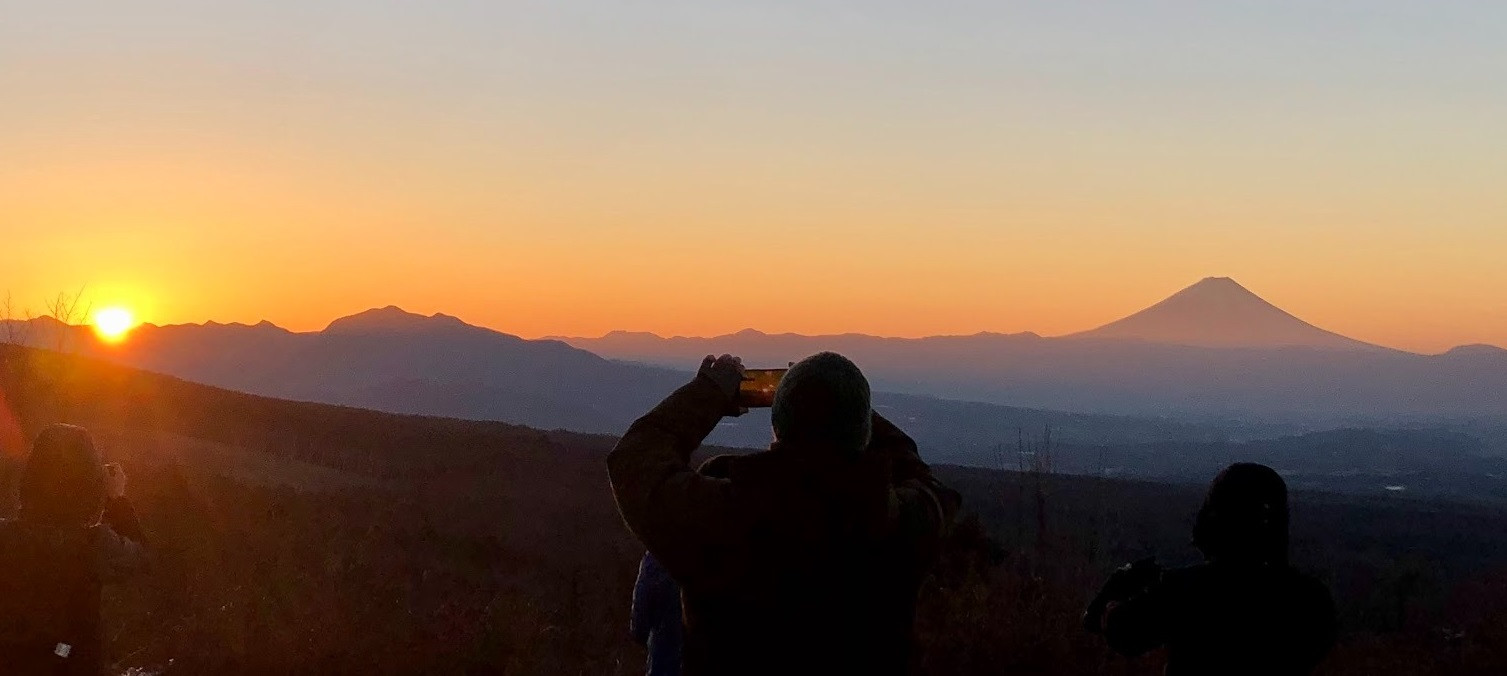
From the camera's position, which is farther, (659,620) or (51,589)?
(659,620)

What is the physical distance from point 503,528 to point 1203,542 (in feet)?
98.7

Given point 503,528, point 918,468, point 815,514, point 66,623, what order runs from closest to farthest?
1. point 815,514
2. point 918,468
3. point 66,623
4. point 503,528

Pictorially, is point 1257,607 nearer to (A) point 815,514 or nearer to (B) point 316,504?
(A) point 815,514

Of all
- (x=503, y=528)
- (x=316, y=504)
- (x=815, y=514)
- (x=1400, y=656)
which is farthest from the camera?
(x=503, y=528)

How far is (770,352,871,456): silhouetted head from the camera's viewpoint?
2.56 meters

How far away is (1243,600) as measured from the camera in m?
3.36

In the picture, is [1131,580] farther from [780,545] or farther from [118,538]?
[118,538]

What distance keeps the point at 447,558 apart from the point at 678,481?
68.1 feet

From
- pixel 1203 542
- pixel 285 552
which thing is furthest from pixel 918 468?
pixel 285 552

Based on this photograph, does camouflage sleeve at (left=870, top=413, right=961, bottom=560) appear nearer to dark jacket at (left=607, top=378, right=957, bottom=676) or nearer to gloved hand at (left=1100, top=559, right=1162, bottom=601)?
dark jacket at (left=607, top=378, right=957, bottom=676)

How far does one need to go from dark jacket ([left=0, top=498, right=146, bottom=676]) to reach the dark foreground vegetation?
0.47m

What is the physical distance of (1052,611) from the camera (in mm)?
9594

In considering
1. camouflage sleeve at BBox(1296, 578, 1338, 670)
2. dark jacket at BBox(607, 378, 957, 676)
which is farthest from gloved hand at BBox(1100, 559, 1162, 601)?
dark jacket at BBox(607, 378, 957, 676)

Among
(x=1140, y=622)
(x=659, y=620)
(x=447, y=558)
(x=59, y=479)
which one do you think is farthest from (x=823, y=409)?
(x=447, y=558)
